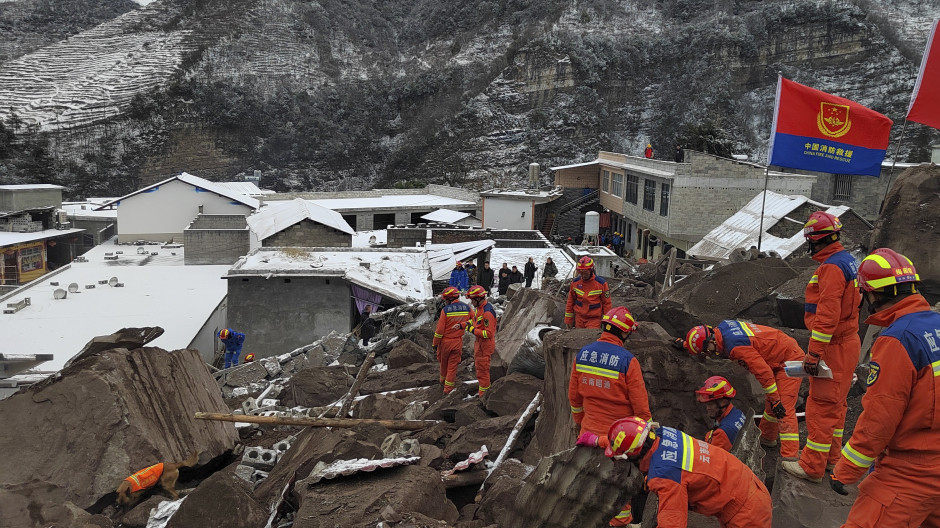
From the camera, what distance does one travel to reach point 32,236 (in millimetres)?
28922

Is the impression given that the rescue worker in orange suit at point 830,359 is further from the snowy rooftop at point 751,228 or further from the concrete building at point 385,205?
the concrete building at point 385,205

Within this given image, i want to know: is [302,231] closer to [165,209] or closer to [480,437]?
[165,209]

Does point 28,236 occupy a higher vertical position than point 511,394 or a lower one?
lower

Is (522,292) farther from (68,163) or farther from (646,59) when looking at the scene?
(68,163)

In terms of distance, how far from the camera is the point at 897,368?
131 inches

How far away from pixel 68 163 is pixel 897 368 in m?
63.2

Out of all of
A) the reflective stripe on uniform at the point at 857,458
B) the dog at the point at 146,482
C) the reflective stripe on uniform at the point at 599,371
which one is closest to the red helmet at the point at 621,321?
the reflective stripe on uniform at the point at 599,371

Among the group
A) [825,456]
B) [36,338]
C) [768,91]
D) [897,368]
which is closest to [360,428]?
[825,456]

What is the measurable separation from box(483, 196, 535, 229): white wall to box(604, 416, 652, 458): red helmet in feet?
101

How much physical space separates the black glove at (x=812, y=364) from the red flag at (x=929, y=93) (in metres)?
4.43

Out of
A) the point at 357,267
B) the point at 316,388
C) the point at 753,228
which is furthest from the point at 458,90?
the point at 316,388

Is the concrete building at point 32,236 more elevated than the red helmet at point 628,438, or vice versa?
the red helmet at point 628,438

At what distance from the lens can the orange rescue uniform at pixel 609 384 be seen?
16.0ft

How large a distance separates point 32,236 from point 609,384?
101ft
